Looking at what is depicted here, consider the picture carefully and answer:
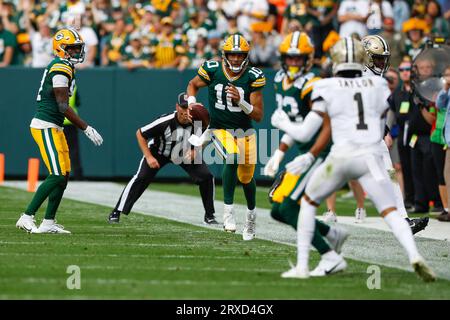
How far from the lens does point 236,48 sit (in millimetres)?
10078

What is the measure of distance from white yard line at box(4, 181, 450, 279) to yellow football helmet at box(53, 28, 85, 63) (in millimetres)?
2212

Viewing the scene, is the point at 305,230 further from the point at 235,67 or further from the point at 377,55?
the point at 377,55

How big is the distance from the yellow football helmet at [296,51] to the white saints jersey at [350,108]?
1.09 meters

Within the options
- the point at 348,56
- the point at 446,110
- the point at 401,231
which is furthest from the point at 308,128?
the point at 446,110

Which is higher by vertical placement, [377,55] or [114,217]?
[377,55]

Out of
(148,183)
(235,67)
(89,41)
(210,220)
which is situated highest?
(89,41)

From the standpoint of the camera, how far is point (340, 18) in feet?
58.3

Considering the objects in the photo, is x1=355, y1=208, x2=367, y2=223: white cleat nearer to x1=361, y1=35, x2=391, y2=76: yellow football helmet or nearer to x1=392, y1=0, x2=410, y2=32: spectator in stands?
x1=361, y1=35, x2=391, y2=76: yellow football helmet

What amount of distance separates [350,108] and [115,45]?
11971 millimetres

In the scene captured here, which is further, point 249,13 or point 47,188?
point 249,13

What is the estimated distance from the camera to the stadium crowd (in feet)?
57.8
